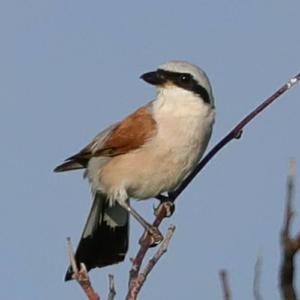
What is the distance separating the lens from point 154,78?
14.9ft

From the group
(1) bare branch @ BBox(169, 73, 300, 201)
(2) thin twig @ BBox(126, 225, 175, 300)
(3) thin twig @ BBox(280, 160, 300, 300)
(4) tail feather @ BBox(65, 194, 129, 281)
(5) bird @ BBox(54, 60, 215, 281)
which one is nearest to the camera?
(3) thin twig @ BBox(280, 160, 300, 300)

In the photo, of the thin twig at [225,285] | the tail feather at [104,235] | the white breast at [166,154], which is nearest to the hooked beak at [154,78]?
the white breast at [166,154]

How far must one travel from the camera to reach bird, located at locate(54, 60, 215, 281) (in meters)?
4.61

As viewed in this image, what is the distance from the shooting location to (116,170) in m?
4.79

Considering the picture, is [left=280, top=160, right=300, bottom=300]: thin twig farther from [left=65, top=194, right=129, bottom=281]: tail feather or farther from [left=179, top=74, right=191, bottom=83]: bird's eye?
[left=65, top=194, right=129, bottom=281]: tail feather

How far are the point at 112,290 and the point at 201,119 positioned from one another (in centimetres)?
279

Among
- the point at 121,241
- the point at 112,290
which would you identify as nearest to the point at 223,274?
the point at 112,290

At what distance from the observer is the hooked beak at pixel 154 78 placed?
451cm

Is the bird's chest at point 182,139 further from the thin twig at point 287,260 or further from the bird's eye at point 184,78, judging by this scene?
the thin twig at point 287,260

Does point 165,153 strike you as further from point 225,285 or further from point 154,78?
point 225,285

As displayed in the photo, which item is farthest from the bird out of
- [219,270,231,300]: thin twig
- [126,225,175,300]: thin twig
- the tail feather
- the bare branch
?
[219,270,231,300]: thin twig

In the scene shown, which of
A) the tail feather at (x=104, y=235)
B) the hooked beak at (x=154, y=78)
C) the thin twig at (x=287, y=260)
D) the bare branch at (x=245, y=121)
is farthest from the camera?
the tail feather at (x=104, y=235)

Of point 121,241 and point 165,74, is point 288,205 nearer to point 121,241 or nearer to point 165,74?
point 165,74

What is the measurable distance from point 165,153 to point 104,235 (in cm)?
69
